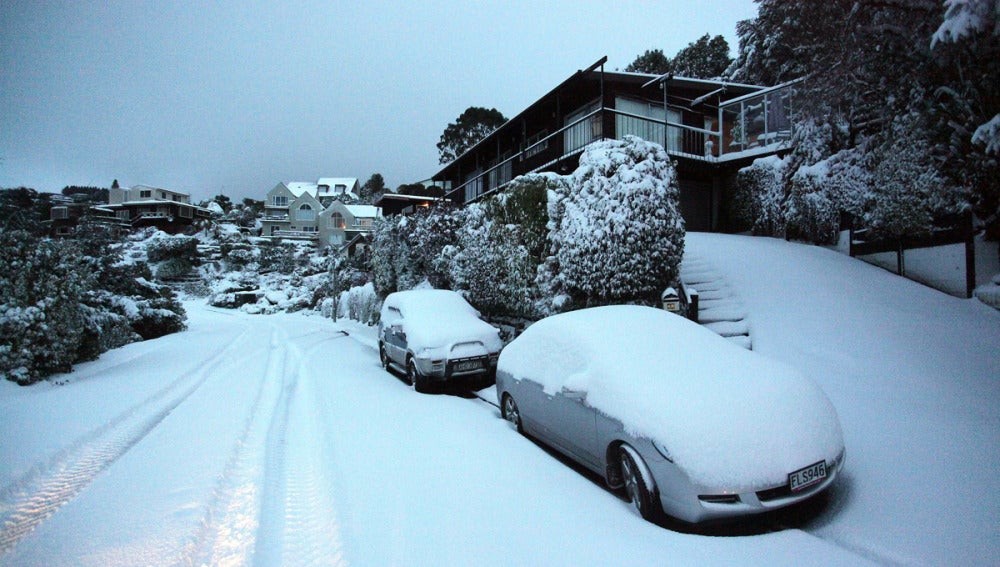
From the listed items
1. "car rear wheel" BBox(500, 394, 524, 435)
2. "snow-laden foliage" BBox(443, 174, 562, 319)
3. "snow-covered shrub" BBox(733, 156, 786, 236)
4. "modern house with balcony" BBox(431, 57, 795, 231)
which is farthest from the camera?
"modern house with balcony" BBox(431, 57, 795, 231)

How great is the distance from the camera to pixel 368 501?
3.65 m

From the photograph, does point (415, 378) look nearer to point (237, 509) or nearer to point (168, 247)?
point (237, 509)

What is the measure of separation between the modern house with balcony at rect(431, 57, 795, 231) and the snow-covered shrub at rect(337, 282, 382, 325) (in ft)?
34.7

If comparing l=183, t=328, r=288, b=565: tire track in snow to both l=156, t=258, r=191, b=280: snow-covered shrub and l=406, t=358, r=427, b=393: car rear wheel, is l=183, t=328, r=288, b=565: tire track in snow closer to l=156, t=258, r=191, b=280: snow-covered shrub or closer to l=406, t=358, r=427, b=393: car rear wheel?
l=406, t=358, r=427, b=393: car rear wheel

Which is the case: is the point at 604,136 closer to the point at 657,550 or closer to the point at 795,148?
the point at 795,148

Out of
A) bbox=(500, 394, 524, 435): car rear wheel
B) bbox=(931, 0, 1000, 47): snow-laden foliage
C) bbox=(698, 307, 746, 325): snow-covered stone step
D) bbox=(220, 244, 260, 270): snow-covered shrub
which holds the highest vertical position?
bbox=(220, 244, 260, 270): snow-covered shrub

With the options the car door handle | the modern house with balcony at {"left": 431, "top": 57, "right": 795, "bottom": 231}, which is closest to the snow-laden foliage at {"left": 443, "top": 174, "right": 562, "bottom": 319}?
the modern house with balcony at {"left": 431, "top": 57, "right": 795, "bottom": 231}

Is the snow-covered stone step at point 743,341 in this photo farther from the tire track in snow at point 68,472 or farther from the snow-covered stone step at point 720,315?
the tire track in snow at point 68,472

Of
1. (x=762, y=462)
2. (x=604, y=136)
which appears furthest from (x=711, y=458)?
(x=604, y=136)

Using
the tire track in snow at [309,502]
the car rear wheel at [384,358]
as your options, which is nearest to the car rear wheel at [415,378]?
the car rear wheel at [384,358]

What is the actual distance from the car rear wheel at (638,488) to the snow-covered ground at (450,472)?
0.13 meters

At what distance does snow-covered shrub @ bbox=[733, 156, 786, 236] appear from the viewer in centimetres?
1290

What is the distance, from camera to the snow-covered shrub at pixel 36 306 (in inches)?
329

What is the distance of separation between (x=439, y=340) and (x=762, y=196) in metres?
10.7
